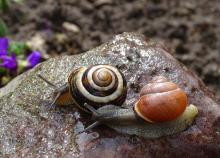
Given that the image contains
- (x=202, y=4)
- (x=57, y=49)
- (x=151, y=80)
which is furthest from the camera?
(x=202, y=4)

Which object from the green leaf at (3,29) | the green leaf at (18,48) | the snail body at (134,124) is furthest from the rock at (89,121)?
the green leaf at (3,29)

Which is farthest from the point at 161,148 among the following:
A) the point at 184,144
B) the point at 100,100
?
the point at 100,100

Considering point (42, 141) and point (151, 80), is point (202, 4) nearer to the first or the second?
point (151, 80)

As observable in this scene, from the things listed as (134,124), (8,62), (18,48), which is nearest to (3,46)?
(8,62)

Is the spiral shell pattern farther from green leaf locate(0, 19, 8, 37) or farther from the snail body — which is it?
green leaf locate(0, 19, 8, 37)

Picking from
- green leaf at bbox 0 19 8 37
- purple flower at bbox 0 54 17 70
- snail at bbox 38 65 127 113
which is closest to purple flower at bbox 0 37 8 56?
purple flower at bbox 0 54 17 70

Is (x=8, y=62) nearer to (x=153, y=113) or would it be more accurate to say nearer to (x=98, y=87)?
(x=98, y=87)
